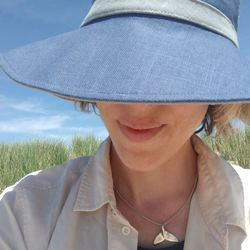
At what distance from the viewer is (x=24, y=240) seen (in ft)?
3.71

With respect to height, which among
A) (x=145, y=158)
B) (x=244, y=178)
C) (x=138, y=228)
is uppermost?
(x=145, y=158)

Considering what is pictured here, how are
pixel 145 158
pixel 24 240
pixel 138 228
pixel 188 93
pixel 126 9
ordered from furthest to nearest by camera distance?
1. pixel 138 228
2. pixel 24 240
3. pixel 145 158
4. pixel 126 9
5. pixel 188 93

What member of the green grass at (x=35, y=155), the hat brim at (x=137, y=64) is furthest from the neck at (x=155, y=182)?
the green grass at (x=35, y=155)

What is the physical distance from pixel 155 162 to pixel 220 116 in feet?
1.80

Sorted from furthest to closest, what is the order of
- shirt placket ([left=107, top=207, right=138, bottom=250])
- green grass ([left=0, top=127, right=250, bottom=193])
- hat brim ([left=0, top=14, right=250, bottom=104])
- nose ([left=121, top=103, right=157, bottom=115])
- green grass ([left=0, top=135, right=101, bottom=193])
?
1. green grass ([left=0, top=135, right=101, bottom=193])
2. green grass ([left=0, top=127, right=250, bottom=193])
3. shirt placket ([left=107, top=207, right=138, bottom=250])
4. nose ([left=121, top=103, right=157, bottom=115])
5. hat brim ([left=0, top=14, right=250, bottom=104])

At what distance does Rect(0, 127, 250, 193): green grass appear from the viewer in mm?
4906

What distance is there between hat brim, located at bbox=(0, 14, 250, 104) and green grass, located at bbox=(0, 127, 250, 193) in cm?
298

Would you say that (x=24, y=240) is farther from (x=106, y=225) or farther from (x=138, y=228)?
(x=138, y=228)

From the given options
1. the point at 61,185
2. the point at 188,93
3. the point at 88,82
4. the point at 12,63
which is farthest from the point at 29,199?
the point at 188,93

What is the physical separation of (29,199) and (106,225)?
0.89 ft

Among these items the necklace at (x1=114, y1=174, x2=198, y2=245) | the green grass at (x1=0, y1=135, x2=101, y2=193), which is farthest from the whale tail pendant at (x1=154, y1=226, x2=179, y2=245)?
the green grass at (x1=0, y1=135, x2=101, y2=193)

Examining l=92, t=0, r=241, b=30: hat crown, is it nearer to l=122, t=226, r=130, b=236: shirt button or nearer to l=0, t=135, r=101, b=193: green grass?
l=122, t=226, r=130, b=236: shirt button

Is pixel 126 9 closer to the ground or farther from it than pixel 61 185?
farther from it

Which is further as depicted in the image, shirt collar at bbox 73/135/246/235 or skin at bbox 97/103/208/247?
shirt collar at bbox 73/135/246/235
